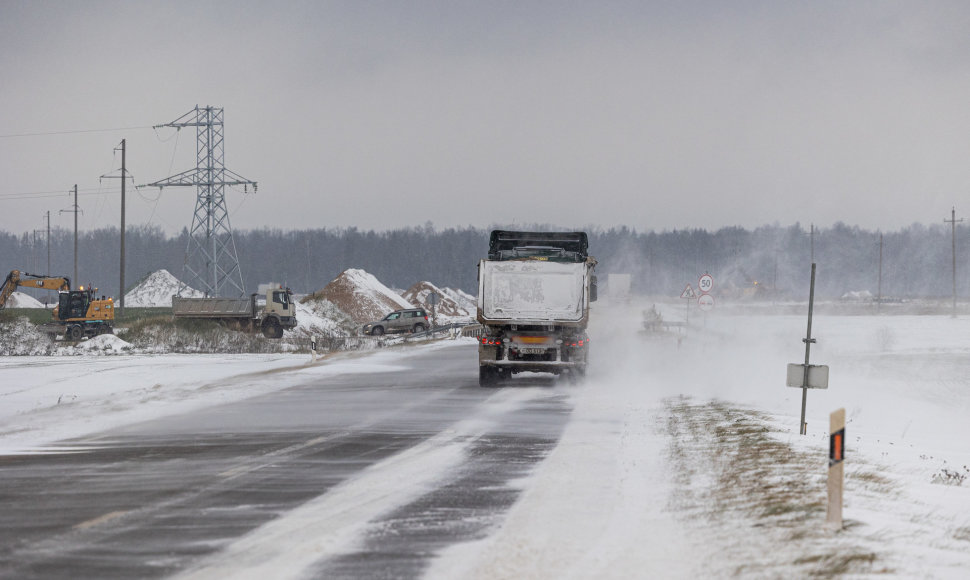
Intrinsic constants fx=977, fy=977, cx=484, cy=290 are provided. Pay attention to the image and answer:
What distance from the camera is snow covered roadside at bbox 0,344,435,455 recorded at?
49.2ft

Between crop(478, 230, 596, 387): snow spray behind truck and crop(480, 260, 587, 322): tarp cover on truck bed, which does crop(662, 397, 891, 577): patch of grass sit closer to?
crop(478, 230, 596, 387): snow spray behind truck

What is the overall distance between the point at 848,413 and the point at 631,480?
461 inches

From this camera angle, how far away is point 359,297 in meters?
85.3

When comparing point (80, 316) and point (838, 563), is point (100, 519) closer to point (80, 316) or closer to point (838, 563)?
point (838, 563)

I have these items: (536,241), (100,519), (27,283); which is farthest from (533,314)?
(27,283)

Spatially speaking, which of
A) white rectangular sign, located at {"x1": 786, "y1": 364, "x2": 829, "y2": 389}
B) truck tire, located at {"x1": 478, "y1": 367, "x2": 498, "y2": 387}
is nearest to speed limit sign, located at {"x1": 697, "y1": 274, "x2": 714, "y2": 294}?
truck tire, located at {"x1": 478, "y1": 367, "x2": 498, "y2": 387}

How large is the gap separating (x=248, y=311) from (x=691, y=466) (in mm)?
47857

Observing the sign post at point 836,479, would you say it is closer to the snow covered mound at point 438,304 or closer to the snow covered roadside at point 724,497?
the snow covered roadside at point 724,497

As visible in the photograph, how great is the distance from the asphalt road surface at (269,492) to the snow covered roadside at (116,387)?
109 centimetres

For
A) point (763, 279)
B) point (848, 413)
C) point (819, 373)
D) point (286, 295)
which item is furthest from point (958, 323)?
point (763, 279)

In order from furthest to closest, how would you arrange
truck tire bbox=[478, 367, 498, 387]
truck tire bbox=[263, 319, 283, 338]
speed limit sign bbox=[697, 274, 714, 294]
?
truck tire bbox=[263, 319, 283, 338] < speed limit sign bbox=[697, 274, 714, 294] < truck tire bbox=[478, 367, 498, 387]

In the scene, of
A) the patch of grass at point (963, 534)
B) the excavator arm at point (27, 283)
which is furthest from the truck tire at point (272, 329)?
the patch of grass at point (963, 534)

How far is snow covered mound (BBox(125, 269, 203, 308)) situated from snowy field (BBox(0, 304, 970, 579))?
79.5 metres

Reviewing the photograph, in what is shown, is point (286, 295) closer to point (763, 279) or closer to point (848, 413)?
point (848, 413)
